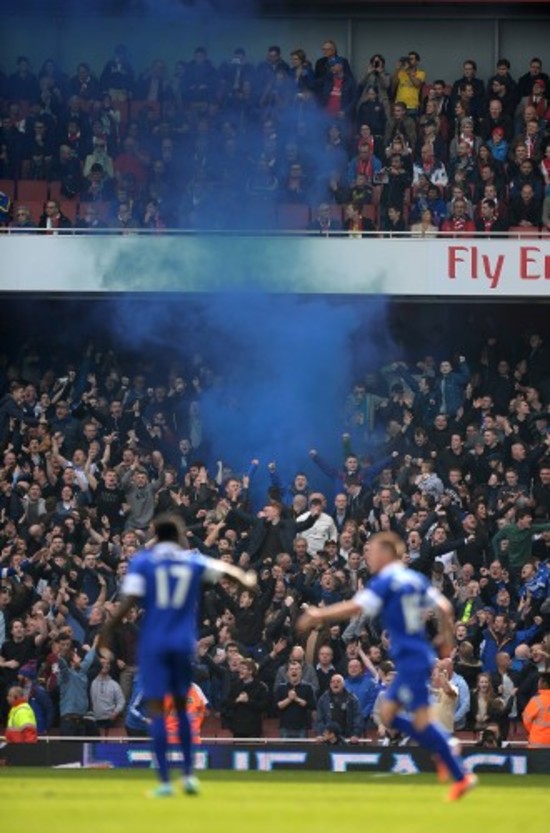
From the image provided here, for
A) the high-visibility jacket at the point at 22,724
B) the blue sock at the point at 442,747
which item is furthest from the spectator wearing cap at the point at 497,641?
the blue sock at the point at 442,747

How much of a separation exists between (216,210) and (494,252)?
372cm

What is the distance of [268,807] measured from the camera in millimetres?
13797

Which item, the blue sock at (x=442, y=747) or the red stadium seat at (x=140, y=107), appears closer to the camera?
the blue sock at (x=442, y=747)

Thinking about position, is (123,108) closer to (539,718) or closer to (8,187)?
(8,187)

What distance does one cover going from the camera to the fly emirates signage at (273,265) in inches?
1089

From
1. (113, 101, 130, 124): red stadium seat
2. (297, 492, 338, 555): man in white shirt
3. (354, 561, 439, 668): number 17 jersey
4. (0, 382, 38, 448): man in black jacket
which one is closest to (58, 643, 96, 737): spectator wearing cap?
(297, 492, 338, 555): man in white shirt

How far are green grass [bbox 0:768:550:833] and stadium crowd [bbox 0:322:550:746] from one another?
3628 mm

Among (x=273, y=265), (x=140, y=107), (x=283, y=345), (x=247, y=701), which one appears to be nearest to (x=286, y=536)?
(x=247, y=701)

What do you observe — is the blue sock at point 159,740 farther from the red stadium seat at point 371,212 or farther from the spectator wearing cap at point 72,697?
the red stadium seat at point 371,212

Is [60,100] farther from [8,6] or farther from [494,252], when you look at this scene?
[494,252]

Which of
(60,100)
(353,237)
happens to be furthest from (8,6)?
(353,237)

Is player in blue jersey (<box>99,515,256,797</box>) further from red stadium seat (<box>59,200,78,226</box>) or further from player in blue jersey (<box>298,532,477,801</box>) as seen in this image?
red stadium seat (<box>59,200,78,226</box>)

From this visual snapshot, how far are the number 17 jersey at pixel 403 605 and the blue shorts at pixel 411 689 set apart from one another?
62mm

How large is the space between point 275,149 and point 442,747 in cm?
1612
